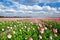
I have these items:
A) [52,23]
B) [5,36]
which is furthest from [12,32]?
[52,23]

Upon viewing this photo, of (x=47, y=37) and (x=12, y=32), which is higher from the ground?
(x=12, y=32)

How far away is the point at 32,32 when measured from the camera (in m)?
3.11

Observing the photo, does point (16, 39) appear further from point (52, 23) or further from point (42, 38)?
point (52, 23)

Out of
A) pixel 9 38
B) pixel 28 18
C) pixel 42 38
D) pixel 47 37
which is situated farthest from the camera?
pixel 28 18

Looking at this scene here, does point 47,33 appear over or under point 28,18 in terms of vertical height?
under

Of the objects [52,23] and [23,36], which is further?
[52,23]

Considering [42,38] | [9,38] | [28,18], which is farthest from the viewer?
[28,18]

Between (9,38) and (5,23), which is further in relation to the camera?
(5,23)

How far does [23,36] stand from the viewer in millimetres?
2820

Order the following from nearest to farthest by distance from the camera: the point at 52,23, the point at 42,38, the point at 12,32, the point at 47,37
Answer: the point at 12,32 < the point at 42,38 < the point at 47,37 < the point at 52,23

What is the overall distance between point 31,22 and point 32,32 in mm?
515

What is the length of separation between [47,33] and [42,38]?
342 millimetres

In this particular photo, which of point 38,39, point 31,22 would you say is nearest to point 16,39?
point 38,39

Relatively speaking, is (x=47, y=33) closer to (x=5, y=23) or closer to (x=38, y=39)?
(x=38, y=39)
